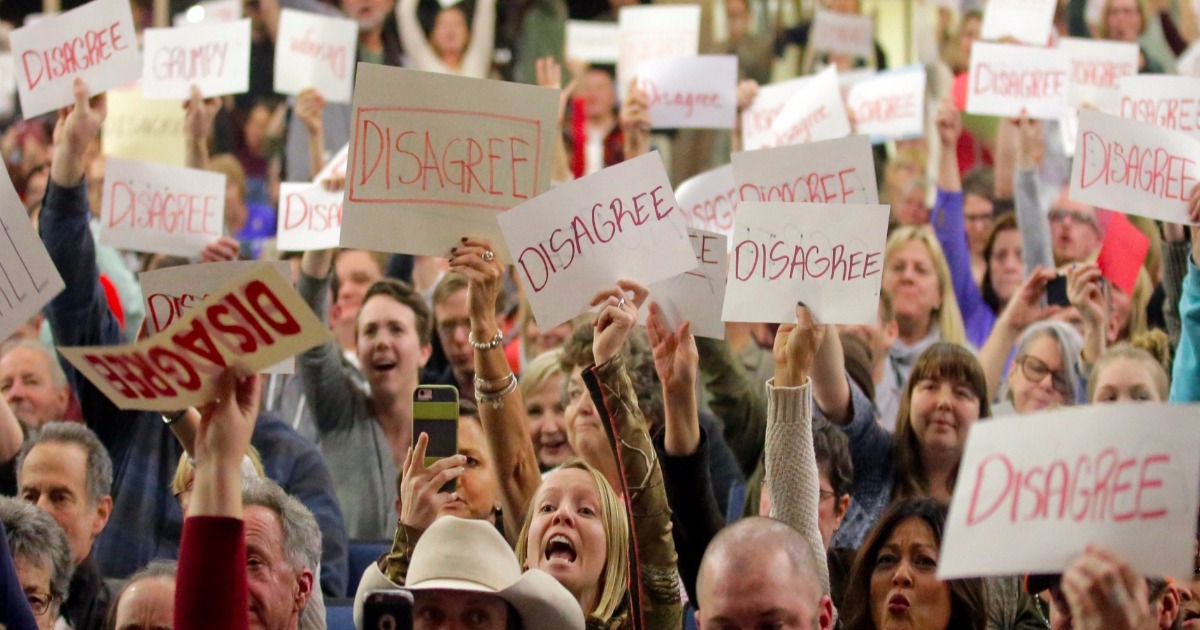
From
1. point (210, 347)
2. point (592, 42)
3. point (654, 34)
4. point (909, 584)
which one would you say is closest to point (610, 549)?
point (909, 584)

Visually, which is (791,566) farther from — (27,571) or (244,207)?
(244,207)

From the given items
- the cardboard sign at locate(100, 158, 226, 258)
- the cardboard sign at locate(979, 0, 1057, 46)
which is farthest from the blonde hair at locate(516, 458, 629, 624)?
the cardboard sign at locate(979, 0, 1057, 46)

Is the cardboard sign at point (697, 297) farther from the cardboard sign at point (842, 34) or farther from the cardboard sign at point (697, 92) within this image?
the cardboard sign at point (842, 34)

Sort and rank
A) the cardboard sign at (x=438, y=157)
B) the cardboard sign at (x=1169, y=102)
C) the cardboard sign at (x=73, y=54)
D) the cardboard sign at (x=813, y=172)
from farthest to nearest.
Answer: the cardboard sign at (x=73, y=54), the cardboard sign at (x=1169, y=102), the cardboard sign at (x=813, y=172), the cardboard sign at (x=438, y=157)

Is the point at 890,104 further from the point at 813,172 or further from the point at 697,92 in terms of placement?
the point at 813,172

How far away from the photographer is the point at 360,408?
4926 millimetres

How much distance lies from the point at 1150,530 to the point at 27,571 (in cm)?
224

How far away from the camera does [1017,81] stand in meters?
6.03

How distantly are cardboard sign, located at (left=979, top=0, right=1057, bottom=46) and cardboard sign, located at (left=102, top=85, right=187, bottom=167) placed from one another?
11.1ft

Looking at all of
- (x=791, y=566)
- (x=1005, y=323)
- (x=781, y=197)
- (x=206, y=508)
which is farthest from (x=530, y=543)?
(x=1005, y=323)

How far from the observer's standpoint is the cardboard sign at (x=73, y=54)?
4.91 m

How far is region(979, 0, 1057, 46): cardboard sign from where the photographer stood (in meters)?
6.43

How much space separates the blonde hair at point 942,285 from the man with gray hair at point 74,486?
2.63 meters

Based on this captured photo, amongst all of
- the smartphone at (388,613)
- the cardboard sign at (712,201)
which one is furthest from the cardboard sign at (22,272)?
the cardboard sign at (712,201)
